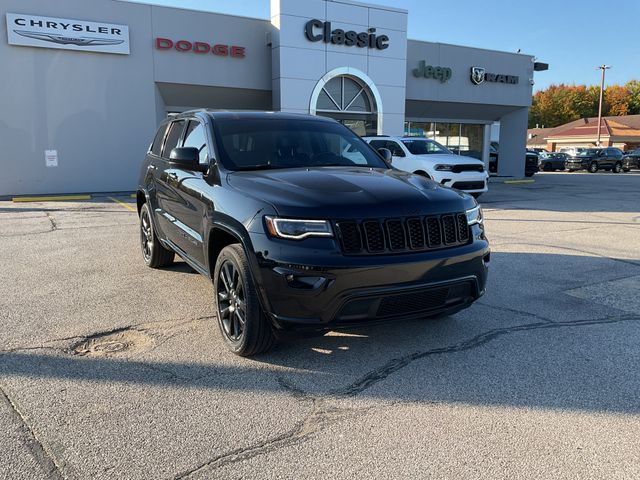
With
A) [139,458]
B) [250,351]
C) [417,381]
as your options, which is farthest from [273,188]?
[139,458]

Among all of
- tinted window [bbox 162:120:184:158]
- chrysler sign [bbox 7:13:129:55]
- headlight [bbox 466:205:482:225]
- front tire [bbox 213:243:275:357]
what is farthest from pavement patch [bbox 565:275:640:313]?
chrysler sign [bbox 7:13:129:55]

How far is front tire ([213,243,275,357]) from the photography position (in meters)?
3.72

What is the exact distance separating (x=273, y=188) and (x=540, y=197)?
15269 mm

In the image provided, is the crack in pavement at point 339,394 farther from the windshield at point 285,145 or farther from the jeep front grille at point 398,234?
the windshield at point 285,145

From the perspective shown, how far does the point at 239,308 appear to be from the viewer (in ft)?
13.0

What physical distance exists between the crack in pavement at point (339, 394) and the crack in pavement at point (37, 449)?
592 millimetres

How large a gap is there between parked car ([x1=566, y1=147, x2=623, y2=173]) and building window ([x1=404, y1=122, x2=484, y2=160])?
12.8 meters

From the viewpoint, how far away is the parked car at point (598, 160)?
123 feet

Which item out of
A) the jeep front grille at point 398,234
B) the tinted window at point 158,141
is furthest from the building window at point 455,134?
the jeep front grille at point 398,234

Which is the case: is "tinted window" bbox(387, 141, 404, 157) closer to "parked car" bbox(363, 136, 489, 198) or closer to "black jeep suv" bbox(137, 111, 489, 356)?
"parked car" bbox(363, 136, 489, 198)

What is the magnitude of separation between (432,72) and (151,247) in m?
20.1

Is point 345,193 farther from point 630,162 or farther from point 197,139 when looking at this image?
point 630,162

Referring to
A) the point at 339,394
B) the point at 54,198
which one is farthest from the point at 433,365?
the point at 54,198

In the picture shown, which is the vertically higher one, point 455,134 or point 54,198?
point 455,134
